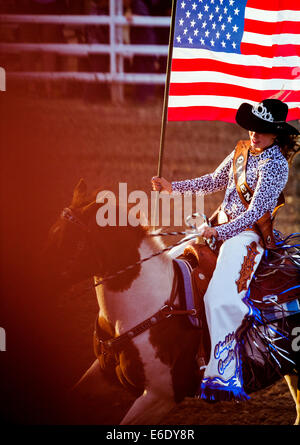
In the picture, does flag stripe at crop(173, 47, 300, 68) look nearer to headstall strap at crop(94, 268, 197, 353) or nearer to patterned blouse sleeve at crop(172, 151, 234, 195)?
patterned blouse sleeve at crop(172, 151, 234, 195)

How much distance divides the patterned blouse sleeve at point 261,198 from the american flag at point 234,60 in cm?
128

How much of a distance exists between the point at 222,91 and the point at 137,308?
2208 mm

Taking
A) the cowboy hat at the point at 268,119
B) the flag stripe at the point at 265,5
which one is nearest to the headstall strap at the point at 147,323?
the cowboy hat at the point at 268,119

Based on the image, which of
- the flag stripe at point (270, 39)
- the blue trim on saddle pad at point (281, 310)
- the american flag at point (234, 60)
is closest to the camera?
the blue trim on saddle pad at point (281, 310)

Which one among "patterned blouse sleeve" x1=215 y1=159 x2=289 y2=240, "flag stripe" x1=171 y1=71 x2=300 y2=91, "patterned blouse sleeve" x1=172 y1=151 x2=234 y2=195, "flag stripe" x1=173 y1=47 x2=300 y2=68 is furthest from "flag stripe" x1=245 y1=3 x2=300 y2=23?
"patterned blouse sleeve" x1=215 y1=159 x2=289 y2=240

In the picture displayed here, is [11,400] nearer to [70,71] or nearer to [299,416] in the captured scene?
[299,416]

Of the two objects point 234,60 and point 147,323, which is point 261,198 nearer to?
point 147,323

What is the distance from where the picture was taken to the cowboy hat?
4105 mm

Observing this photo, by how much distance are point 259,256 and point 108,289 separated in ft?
3.42

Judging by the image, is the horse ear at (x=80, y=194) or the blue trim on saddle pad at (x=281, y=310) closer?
the horse ear at (x=80, y=194)

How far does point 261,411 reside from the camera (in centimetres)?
516

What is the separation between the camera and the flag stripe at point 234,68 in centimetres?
521

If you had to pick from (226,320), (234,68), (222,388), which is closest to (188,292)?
(226,320)

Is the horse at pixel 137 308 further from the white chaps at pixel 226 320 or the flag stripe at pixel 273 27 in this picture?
the flag stripe at pixel 273 27
